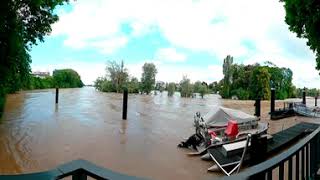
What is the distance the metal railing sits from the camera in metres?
1.55

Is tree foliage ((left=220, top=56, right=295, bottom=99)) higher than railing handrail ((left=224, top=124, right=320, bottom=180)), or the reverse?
tree foliage ((left=220, top=56, right=295, bottom=99))

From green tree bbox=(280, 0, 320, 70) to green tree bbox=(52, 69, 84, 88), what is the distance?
390 feet

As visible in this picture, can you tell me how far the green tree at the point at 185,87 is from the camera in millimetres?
91781

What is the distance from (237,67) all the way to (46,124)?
220ft

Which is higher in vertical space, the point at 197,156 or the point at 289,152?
the point at 289,152

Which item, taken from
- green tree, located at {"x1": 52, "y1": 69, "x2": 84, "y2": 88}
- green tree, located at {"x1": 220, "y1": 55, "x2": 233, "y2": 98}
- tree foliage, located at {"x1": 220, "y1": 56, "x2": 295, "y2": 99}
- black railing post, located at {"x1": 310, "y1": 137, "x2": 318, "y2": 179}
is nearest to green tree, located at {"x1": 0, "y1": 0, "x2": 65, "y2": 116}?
black railing post, located at {"x1": 310, "y1": 137, "x2": 318, "y2": 179}

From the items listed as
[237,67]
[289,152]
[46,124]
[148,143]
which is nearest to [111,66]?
[237,67]

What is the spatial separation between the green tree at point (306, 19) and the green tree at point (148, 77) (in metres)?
77.5

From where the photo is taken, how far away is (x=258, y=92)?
76000 millimetres

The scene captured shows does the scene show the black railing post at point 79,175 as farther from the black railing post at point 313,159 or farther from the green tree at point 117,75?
the green tree at point 117,75

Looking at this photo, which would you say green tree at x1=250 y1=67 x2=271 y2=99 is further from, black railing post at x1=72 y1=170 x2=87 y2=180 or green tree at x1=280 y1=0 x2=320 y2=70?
black railing post at x1=72 y1=170 x2=87 y2=180

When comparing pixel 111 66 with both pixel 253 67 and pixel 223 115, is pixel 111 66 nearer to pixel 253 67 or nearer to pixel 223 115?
pixel 253 67

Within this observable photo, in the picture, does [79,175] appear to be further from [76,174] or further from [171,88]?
[171,88]

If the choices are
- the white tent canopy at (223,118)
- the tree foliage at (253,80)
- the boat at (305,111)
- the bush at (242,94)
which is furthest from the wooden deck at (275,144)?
the bush at (242,94)
